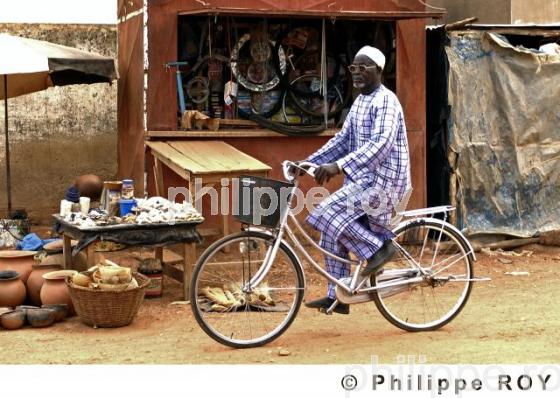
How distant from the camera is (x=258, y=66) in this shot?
1120 cm

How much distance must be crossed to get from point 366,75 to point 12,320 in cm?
336

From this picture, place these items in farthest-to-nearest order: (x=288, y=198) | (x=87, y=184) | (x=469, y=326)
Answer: (x=87, y=184), (x=469, y=326), (x=288, y=198)

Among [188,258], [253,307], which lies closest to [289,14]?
[188,258]

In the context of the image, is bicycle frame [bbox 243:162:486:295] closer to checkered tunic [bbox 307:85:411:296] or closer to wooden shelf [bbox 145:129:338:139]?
checkered tunic [bbox 307:85:411:296]

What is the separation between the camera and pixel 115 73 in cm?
1052

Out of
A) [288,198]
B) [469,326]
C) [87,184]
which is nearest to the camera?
[288,198]

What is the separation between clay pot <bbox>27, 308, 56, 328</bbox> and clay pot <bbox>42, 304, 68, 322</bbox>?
6 cm

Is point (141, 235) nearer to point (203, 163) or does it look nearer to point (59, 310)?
point (59, 310)

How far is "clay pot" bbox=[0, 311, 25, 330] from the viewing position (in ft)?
24.0

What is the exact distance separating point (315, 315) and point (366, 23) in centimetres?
504

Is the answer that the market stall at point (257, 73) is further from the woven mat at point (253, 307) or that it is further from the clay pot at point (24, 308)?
the woven mat at point (253, 307)

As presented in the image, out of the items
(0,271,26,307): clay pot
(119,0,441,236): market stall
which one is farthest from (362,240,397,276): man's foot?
(119,0,441,236): market stall

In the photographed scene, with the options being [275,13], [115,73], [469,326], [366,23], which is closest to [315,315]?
[469,326]

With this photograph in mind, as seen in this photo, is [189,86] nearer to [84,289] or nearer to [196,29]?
[196,29]
